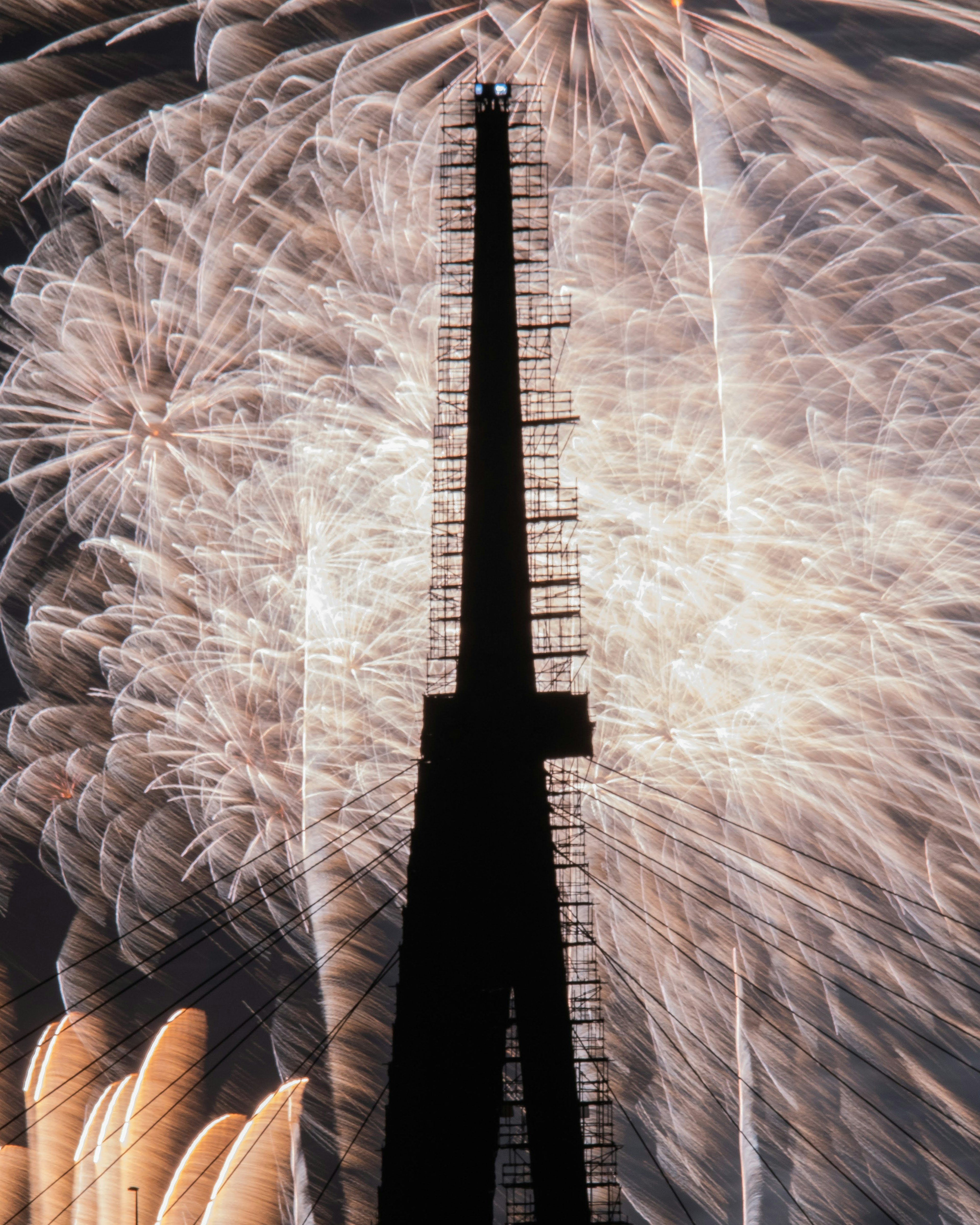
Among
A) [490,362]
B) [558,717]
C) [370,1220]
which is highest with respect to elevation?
[490,362]

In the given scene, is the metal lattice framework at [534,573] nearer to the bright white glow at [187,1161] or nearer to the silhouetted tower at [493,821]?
the silhouetted tower at [493,821]

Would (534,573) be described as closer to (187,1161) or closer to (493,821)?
(493,821)

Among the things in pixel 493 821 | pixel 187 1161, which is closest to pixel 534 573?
pixel 493 821

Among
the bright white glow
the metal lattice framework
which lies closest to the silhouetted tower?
the metal lattice framework

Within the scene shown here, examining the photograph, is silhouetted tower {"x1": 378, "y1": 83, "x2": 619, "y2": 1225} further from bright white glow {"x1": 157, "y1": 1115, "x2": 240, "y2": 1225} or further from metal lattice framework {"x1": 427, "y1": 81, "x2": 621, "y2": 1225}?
bright white glow {"x1": 157, "y1": 1115, "x2": 240, "y2": 1225}

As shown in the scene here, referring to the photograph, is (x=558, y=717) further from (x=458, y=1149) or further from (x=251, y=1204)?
(x=251, y=1204)

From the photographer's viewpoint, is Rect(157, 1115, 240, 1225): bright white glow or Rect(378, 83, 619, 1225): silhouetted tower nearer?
Rect(378, 83, 619, 1225): silhouetted tower

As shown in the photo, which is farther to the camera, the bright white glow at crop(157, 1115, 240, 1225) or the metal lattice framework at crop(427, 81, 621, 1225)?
the bright white glow at crop(157, 1115, 240, 1225)

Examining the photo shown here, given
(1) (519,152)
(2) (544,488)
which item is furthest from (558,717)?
(1) (519,152)

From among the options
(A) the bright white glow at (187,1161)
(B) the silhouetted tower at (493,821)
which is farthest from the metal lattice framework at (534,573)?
(A) the bright white glow at (187,1161)
